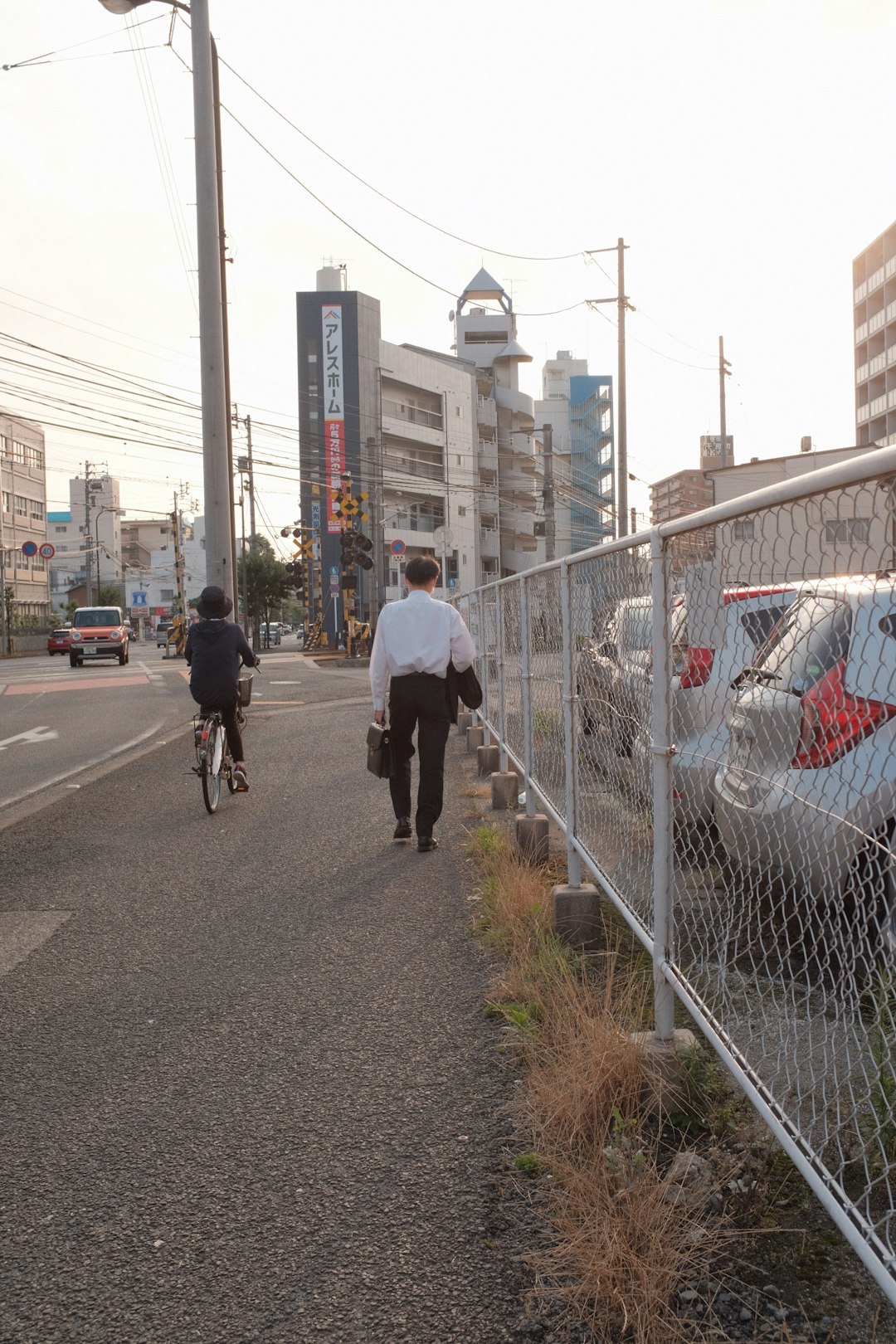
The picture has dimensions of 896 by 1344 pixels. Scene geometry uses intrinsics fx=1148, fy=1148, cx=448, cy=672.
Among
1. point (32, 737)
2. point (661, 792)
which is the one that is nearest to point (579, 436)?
point (32, 737)

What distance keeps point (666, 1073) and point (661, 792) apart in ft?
2.38

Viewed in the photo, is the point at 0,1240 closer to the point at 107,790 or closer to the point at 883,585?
the point at 883,585

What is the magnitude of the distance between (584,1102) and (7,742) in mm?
13083

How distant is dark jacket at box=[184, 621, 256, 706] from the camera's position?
8750 mm

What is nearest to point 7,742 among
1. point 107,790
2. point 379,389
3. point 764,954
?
point 107,790

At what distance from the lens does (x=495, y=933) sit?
4.79 metres

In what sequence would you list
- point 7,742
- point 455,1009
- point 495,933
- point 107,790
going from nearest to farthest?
point 455,1009
point 495,933
point 107,790
point 7,742

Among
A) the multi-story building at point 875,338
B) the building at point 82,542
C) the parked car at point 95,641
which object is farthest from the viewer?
the building at point 82,542

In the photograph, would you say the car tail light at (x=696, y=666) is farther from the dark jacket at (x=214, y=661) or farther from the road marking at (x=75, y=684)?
the road marking at (x=75, y=684)

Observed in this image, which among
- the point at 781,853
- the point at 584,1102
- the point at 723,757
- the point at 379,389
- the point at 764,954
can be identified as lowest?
the point at 584,1102

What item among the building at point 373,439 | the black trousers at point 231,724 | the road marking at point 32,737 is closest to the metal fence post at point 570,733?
the black trousers at point 231,724

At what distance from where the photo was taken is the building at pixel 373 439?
6078 centimetres

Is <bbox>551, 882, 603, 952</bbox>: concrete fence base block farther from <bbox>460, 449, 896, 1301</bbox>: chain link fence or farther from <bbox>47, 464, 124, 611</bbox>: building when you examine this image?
<bbox>47, 464, 124, 611</bbox>: building

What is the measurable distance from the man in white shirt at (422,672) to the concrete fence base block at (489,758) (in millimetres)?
2774
